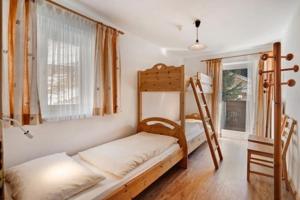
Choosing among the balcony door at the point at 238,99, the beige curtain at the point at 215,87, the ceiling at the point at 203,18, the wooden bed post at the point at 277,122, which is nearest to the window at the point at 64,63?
the ceiling at the point at 203,18

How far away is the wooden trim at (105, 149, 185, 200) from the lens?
153cm

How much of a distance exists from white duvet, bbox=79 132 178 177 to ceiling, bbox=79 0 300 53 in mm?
1976

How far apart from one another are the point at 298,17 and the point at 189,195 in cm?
276

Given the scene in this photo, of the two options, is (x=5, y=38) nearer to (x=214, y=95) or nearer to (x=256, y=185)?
(x=256, y=185)

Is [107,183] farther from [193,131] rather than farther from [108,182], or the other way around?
[193,131]

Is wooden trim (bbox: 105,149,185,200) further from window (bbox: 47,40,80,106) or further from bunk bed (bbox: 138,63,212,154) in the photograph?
window (bbox: 47,40,80,106)

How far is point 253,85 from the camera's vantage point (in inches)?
158

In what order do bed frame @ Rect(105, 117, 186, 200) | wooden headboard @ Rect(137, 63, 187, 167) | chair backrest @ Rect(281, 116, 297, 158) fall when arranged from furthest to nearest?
wooden headboard @ Rect(137, 63, 187, 167), chair backrest @ Rect(281, 116, 297, 158), bed frame @ Rect(105, 117, 186, 200)

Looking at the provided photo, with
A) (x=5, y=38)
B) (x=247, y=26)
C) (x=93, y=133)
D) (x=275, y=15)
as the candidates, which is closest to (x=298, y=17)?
(x=275, y=15)

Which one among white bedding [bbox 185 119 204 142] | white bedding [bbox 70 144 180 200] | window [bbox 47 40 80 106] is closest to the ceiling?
window [bbox 47 40 80 106]

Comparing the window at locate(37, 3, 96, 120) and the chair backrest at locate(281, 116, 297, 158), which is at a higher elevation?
the window at locate(37, 3, 96, 120)

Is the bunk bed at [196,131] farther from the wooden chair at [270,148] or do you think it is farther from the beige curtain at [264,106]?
the beige curtain at [264,106]

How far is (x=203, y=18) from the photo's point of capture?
8.21ft

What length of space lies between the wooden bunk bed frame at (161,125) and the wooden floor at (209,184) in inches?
8.5
